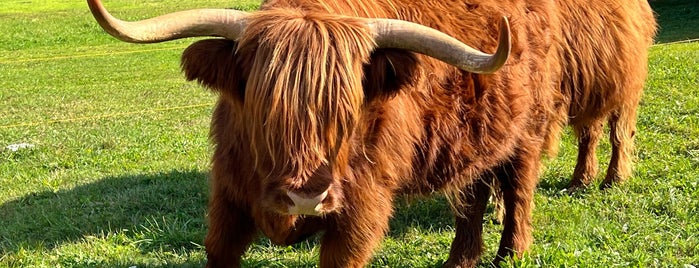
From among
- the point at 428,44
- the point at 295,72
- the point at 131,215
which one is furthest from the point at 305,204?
the point at 131,215

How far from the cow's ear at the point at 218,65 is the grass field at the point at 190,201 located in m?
1.73

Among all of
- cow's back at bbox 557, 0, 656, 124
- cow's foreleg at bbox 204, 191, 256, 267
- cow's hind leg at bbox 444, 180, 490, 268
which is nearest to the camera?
cow's foreleg at bbox 204, 191, 256, 267

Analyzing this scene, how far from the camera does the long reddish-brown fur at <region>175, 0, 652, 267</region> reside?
304 cm

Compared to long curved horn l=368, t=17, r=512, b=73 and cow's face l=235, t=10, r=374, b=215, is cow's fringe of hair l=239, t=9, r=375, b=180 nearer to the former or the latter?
cow's face l=235, t=10, r=374, b=215

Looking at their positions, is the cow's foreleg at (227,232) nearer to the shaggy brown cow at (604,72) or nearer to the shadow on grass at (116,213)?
the shadow on grass at (116,213)

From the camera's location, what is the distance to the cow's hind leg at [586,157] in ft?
20.3

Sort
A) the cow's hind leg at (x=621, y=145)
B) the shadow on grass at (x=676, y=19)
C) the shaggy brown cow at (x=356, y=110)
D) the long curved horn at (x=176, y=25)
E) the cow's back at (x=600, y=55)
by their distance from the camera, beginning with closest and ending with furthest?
the long curved horn at (x=176, y=25) → the shaggy brown cow at (x=356, y=110) → the cow's back at (x=600, y=55) → the cow's hind leg at (x=621, y=145) → the shadow on grass at (x=676, y=19)

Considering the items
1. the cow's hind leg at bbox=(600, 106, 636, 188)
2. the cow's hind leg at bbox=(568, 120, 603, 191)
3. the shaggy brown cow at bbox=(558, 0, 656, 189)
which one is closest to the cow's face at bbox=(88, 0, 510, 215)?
the shaggy brown cow at bbox=(558, 0, 656, 189)

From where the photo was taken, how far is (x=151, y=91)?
14188 millimetres

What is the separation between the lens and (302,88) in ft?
9.77

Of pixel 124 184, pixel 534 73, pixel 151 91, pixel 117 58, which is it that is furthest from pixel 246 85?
pixel 117 58

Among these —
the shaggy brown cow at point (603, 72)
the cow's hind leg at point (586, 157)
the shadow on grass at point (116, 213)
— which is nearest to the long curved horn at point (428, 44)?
the shaggy brown cow at point (603, 72)

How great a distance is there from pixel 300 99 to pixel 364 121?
1.86 feet

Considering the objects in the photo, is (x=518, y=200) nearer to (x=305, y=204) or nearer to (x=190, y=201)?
(x=305, y=204)
